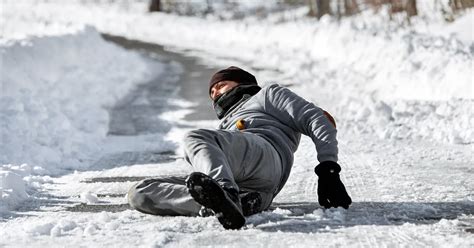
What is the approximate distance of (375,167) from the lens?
7.18 metres

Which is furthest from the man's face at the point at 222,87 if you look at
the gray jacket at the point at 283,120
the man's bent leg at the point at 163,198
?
the man's bent leg at the point at 163,198

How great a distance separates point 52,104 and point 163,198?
6.08m

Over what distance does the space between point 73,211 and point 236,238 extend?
1.41 metres

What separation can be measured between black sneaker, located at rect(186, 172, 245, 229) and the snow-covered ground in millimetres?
84

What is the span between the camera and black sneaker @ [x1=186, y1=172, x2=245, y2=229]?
4363mm

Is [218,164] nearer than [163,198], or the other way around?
[218,164]

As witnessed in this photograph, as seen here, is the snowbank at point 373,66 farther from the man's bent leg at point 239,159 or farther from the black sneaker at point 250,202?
the black sneaker at point 250,202

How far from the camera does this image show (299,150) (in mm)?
8188

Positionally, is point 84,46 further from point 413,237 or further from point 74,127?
point 413,237

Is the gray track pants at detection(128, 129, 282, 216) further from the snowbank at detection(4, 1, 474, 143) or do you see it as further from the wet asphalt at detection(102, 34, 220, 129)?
the wet asphalt at detection(102, 34, 220, 129)

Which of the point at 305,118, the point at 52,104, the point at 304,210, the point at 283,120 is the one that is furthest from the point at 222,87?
the point at 52,104

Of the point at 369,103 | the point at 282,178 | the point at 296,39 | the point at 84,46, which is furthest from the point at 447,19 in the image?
the point at 282,178

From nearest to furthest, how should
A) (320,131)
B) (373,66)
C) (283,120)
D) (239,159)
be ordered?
1. (239,159)
2. (320,131)
3. (283,120)
4. (373,66)

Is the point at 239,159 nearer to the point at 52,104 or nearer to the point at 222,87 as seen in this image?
the point at 222,87
